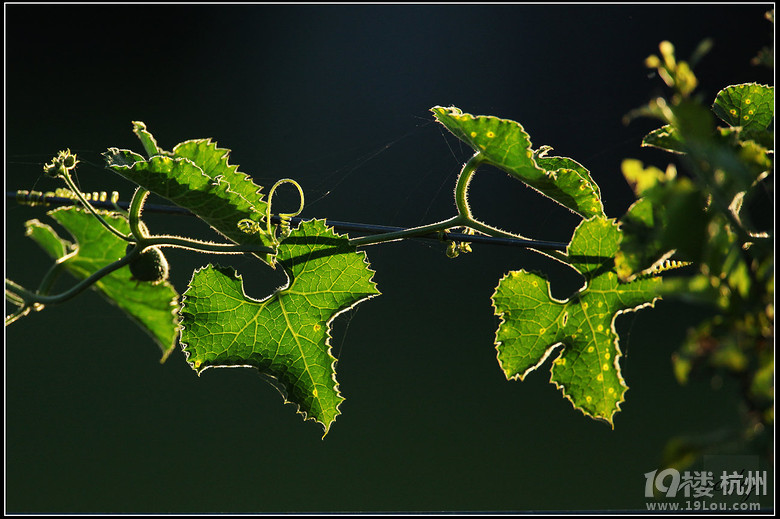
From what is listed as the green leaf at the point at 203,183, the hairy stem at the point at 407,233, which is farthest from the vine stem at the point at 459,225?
the green leaf at the point at 203,183

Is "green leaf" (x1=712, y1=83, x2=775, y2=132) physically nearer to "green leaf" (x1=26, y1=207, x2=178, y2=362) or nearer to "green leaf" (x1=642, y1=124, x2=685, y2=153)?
"green leaf" (x1=642, y1=124, x2=685, y2=153)

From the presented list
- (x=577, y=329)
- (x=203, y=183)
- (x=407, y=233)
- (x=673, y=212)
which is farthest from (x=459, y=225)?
(x=673, y=212)

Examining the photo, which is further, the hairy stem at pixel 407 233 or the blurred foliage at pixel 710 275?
the hairy stem at pixel 407 233

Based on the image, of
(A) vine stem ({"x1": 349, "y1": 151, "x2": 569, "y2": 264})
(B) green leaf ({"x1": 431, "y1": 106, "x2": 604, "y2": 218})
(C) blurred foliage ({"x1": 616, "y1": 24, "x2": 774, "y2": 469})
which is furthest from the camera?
(A) vine stem ({"x1": 349, "y1": 151, "x2": 569, "y2": 264})

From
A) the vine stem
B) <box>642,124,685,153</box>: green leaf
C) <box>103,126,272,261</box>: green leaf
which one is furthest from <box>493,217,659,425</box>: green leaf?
<box>103,126,272,261</box>: green leaf

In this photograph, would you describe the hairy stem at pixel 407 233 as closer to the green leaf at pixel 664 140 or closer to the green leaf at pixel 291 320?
the green leaf at pixel 291 320

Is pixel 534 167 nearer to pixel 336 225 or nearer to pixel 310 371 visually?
pixel 336 225

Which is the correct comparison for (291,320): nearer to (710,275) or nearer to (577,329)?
(577,329)
